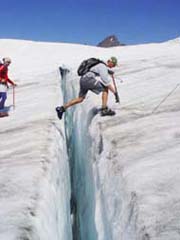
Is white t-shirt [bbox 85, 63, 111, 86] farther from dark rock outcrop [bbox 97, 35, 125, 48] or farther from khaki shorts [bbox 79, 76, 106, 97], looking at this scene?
dark rock outcrop [bbox 97, 35, 125, 48]

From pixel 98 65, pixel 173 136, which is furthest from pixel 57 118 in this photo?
pixel 173 136

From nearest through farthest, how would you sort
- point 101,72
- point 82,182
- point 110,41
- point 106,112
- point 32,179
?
1. point 32,179
2. point 106,112
3. point 101,72
4. point 82,182
5. point 110,41

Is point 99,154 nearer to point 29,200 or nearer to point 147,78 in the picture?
point 29,200

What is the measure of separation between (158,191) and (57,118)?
5.45m

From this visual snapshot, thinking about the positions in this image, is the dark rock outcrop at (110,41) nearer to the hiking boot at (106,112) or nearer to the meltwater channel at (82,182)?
the meltwater channel at (82,182)

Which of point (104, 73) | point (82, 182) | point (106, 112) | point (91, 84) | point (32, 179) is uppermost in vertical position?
point (104, 73)

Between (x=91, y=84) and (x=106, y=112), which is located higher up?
(x=91, y=84)

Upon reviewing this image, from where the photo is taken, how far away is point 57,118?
1004 cm

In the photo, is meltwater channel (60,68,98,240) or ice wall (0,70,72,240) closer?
ice wall (0,70,72,240)

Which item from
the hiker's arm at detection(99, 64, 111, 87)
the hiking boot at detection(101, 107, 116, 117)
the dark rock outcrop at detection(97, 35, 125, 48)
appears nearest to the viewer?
the hiking boot at detection(101, 107, 116, 117)

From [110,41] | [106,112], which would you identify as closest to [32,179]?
[106,112]

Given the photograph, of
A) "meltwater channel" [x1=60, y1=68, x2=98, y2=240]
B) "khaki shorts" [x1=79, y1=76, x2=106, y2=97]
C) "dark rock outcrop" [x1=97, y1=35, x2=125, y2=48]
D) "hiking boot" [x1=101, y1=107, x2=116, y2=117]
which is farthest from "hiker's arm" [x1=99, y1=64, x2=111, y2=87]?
"dark rock outcrop" [x1=97, y1=35, x2=125, y2=48]

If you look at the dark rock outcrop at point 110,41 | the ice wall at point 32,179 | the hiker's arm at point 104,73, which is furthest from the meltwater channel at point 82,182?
the dark rock outcrop at point 110,41

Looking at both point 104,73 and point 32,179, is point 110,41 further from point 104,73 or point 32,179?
point 32,179
